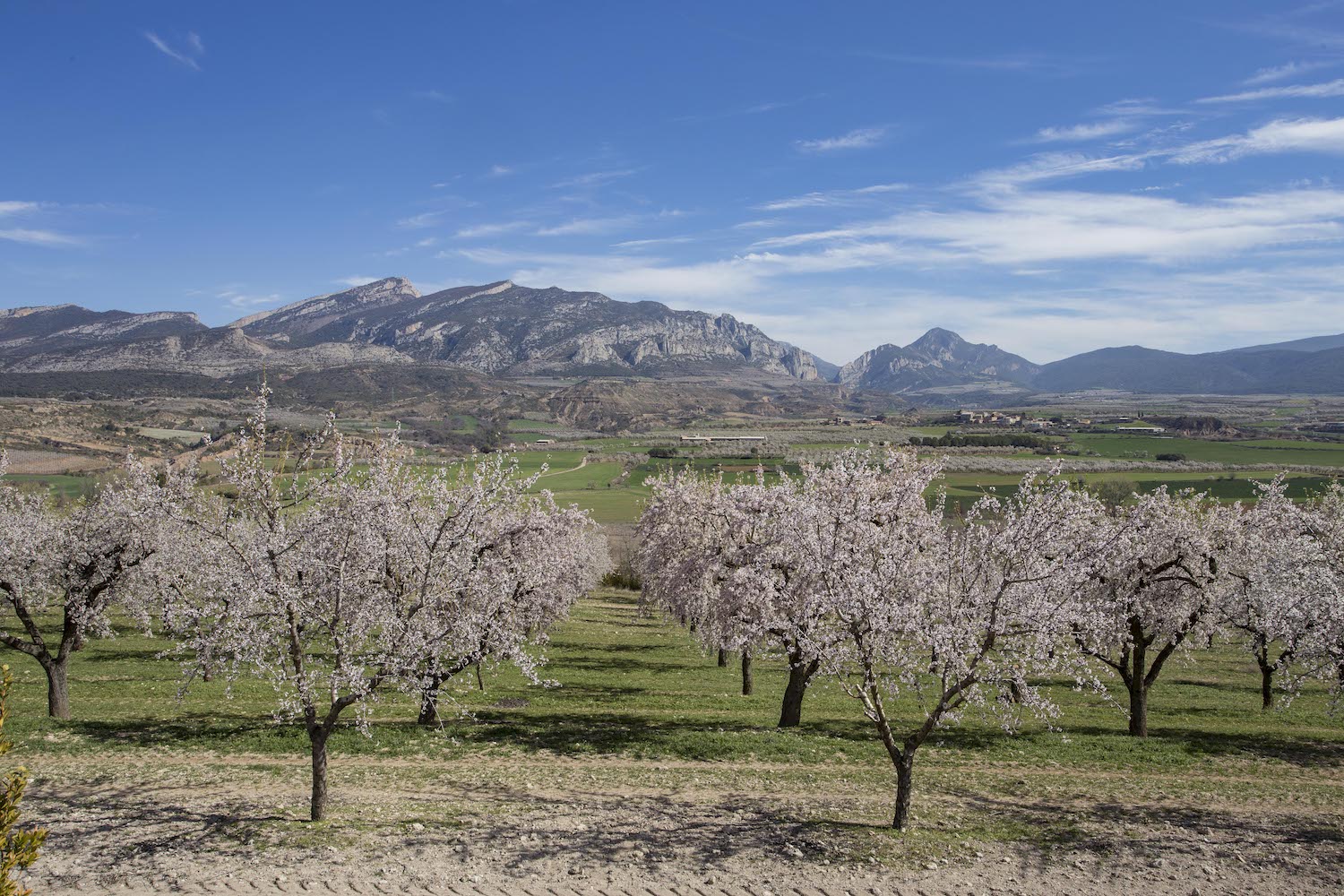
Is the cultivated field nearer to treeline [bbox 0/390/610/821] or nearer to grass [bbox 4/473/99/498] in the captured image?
treeline [bbox 0/390/610/821]

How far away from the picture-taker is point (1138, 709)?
86.8ft

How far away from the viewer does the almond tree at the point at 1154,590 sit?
25.5 m

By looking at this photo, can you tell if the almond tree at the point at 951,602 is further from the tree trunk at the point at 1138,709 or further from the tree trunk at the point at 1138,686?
the tree trunk at the point at 1138,709

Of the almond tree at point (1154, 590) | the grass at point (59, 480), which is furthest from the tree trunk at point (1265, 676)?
the grass at point (59, 480)

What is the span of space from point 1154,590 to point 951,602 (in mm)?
15727

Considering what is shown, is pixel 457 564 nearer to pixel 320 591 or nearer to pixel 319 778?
pixel 320 591

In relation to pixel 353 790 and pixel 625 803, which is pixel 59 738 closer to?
pixel 353 790

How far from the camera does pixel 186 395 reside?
7859 inches

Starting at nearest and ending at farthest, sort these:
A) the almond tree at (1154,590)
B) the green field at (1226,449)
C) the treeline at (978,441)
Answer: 1. the almond tree at (1154,590)
2. the green field at (1226,449)
3. the treeline at (978,441)

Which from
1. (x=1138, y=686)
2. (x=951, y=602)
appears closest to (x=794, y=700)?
(x=951, y=602)

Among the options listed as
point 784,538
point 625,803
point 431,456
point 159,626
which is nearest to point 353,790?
point 625,803

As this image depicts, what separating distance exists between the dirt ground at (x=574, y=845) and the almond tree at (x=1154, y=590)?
763cm

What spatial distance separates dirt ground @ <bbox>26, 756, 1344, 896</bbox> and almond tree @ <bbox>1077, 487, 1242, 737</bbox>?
25.0 ft

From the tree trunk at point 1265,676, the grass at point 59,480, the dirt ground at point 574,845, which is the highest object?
the grass at point 59,480
